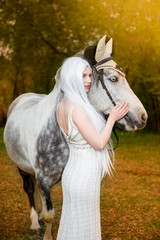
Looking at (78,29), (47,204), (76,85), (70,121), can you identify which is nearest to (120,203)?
(47,204)

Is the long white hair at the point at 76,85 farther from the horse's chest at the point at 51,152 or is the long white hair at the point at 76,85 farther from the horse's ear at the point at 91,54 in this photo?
the horse's chest at the point at 51,152

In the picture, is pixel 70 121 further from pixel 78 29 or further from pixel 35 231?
pixel 78 29

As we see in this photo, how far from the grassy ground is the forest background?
13.1 ft

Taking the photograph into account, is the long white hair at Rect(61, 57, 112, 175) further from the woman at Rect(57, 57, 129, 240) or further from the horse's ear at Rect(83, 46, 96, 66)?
the horse's ear at Rect(83, 46, 96, 66)

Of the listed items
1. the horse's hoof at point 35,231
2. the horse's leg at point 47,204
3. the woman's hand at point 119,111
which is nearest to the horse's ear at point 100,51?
the woman's hand at point 119,111

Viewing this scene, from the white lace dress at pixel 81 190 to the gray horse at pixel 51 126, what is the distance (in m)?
0.51

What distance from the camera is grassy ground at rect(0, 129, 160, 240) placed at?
4.77 m

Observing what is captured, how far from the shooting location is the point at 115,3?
41.0ft

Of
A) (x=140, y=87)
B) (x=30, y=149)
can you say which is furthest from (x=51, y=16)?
(x=30, y=149)

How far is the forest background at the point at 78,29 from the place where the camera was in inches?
477

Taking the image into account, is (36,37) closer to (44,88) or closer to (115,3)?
(115,3)

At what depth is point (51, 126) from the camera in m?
3.55

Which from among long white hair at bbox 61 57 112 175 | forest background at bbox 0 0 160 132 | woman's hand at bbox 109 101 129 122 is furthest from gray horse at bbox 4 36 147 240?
forest background at bbox 0 0 160 132

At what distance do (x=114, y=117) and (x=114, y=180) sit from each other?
555 cm
